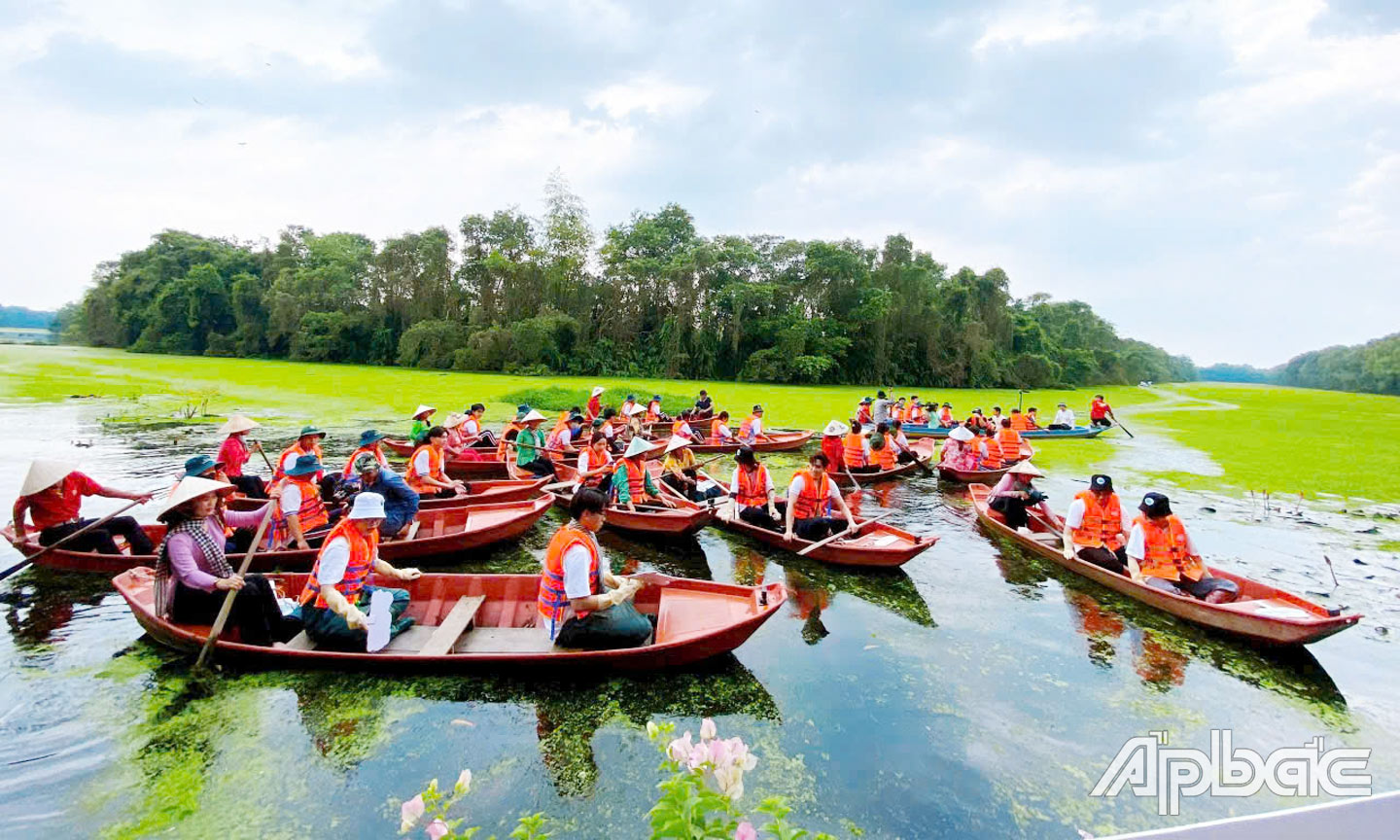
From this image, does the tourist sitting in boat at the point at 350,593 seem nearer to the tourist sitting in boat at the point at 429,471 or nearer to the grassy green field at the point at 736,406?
the tourist sitting in boat at the point at 429,471

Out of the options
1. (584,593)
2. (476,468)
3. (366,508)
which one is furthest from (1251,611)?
(476,468)

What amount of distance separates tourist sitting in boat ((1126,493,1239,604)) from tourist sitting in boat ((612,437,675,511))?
5.73m

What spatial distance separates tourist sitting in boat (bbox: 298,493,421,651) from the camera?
17.4ft

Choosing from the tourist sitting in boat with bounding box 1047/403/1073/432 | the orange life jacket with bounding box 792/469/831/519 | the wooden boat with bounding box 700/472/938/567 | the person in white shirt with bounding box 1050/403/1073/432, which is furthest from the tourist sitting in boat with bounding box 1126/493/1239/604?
the person in white shirt with bounding box 1050/403/1073/432

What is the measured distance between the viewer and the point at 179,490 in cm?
530

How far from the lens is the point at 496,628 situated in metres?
6.16

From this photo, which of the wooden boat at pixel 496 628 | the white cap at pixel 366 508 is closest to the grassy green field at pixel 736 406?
the wooden boat at pixel 496 628

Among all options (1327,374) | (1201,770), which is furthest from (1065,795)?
(1327,374)

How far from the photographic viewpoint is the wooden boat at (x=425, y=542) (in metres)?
7.31

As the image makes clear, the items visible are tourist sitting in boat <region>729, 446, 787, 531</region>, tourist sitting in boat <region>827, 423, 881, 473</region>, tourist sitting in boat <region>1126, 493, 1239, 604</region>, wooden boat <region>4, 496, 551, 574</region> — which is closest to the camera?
tourist sitting in boat <region>1126, 493, 1239, 604</region>

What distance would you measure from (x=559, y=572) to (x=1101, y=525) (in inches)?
253

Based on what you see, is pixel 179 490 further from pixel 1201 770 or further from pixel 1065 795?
pixel 1201 770

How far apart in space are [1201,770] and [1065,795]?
1326mm

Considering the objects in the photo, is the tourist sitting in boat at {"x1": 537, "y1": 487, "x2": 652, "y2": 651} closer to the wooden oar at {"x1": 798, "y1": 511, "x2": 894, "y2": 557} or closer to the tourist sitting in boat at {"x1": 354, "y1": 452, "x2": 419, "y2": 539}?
the wooden oar at {"x1": 798, "y1": 511, "x2": 894, "y2": 557}
